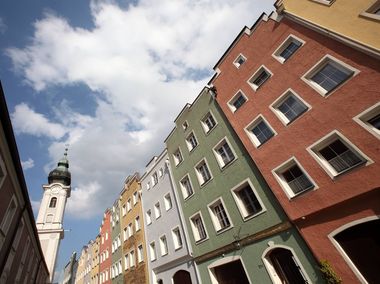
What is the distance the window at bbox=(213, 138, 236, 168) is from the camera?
54.7 feet

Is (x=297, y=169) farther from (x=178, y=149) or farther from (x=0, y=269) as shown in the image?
(x=0, y=269)

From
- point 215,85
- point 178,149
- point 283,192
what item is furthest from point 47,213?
point 283,192

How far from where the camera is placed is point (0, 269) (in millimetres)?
12430

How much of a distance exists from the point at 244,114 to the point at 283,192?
617 cm

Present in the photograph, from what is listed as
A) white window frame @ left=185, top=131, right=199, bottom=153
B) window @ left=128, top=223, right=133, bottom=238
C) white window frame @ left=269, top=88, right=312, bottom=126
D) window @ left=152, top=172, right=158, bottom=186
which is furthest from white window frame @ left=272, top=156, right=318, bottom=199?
window @ left=128, top=223, right=133, bottom=238

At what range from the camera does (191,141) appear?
21.5 meters

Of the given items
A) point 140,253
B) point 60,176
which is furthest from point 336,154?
point 60,176

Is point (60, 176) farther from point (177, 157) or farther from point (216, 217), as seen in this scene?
point (216, 217)

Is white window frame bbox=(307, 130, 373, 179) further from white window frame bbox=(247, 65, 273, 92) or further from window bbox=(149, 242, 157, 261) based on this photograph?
window bbox=(149, 242, 157, 261)

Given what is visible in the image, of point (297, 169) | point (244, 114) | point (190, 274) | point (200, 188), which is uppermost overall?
point (244, 114)

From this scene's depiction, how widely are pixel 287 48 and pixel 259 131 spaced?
19.1 feet

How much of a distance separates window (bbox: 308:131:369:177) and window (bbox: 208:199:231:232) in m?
7.10

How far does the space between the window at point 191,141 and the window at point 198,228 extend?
5.98m

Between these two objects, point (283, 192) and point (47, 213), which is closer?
point (283, 192)
